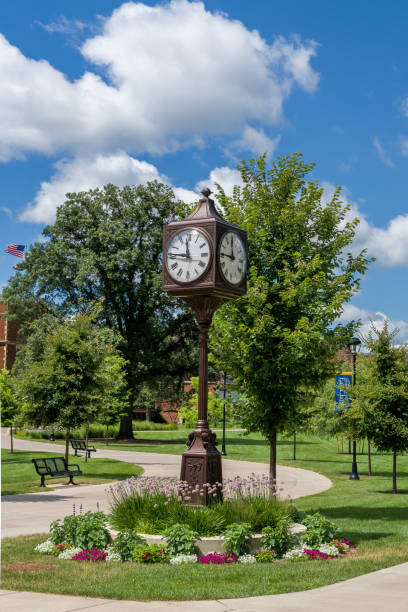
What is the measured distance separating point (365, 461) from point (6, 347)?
161ft

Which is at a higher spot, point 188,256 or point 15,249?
point 15,249

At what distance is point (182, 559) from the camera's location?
964cm

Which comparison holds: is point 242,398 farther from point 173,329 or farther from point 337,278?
point 173,329

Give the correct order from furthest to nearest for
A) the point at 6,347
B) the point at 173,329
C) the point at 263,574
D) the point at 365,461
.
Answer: the point at 6,347 < the point at 173,329 < the point at 365,461 < the point at 263,574

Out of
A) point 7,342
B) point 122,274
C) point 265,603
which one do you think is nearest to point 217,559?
point 265,603

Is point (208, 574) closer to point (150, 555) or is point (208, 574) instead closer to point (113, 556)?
point (150, 555)

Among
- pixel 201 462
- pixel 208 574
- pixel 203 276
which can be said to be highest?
pixel 203 276

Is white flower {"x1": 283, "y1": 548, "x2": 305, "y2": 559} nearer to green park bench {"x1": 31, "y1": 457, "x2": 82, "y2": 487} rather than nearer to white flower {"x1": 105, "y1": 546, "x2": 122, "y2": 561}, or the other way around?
white flower {"x1": 105, "y1": 546, "x2": 122, "y2": 561}

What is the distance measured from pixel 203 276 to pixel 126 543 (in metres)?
4.34

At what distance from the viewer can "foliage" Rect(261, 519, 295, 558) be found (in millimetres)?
10328

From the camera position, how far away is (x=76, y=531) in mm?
10906

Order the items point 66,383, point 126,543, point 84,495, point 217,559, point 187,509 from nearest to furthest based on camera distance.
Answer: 1. point 217,559
2. point 126,543
3. point 187,509
4. point 84,495
5. point 66,383

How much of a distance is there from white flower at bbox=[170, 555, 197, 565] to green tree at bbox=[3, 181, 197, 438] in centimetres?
3797

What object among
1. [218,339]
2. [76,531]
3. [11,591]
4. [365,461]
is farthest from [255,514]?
[365,461]
